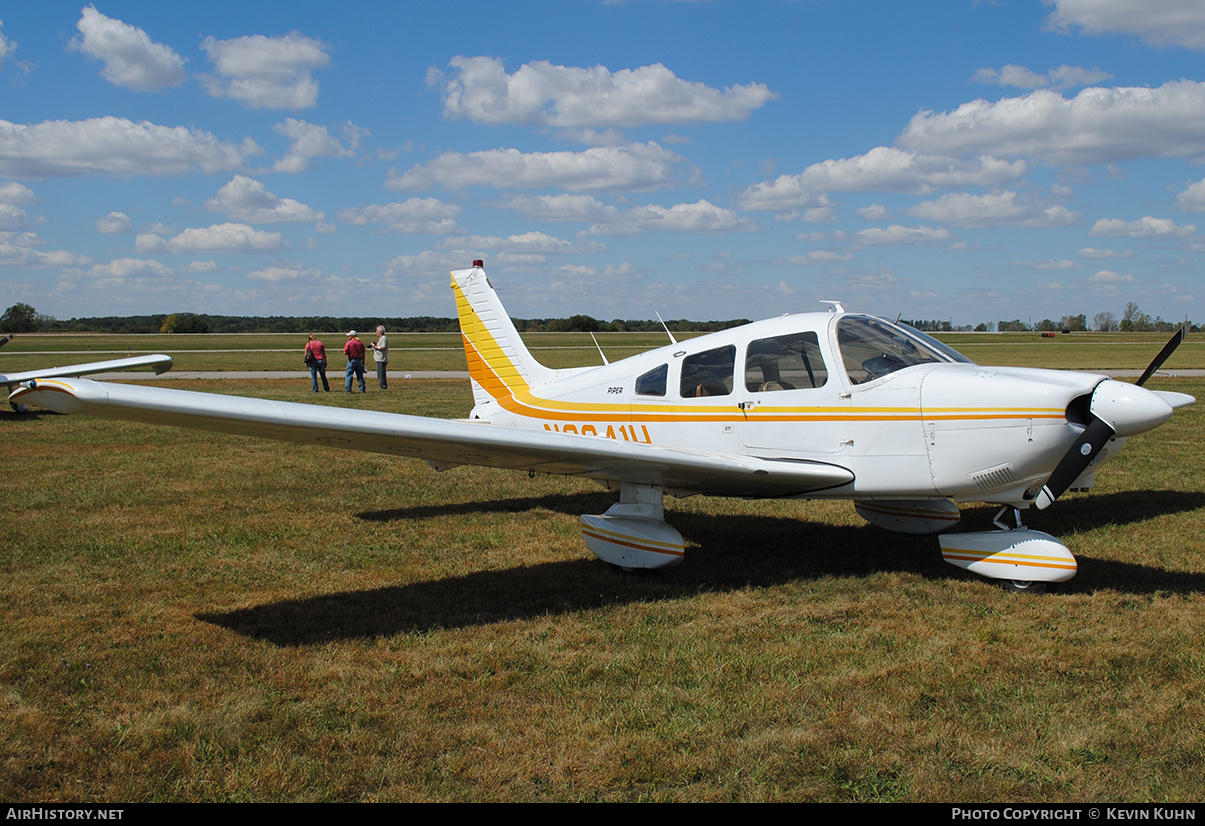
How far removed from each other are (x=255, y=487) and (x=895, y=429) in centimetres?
813

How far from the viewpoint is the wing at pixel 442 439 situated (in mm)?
4660

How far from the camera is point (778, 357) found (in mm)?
6863

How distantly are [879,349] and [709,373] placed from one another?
1.48 m

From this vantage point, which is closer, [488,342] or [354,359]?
[488,342]

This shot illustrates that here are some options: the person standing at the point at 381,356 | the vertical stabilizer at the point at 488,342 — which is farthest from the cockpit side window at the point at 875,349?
the person standing at the point at 381,356

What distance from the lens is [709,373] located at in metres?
7.23

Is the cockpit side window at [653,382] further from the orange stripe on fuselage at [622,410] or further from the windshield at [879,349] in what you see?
the windshield at [879,349]

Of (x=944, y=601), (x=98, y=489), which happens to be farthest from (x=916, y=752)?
(x=98, y=489)

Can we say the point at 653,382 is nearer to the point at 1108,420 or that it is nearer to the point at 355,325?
the point at 1108,420

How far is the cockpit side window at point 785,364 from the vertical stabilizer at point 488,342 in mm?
3094

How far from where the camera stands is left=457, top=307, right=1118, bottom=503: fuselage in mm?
5824

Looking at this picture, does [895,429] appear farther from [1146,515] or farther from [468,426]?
[1146,515]

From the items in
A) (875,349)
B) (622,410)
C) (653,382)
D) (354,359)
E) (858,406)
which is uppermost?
(875,349)

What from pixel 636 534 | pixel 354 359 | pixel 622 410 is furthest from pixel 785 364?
pixel 354 359
